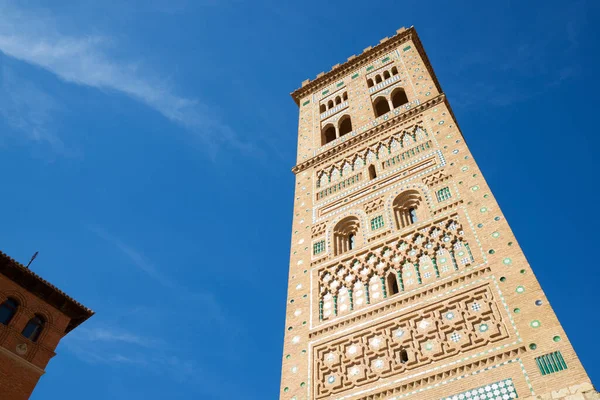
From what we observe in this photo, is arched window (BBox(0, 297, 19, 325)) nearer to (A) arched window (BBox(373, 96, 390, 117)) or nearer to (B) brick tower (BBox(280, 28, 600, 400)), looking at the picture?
(B) brick tower (BBox(280, 28, 600, 400))

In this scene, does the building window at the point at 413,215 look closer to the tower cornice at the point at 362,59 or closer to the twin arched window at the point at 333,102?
the twin arched window at the point at 333,102

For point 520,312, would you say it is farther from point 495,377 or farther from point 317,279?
point 317,279

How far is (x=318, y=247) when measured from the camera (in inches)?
575

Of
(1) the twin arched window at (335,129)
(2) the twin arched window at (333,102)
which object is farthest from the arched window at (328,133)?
(2) the twin arched window at (333,102)

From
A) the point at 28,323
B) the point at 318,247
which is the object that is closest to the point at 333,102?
the point at 318,247

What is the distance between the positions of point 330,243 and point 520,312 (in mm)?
5685

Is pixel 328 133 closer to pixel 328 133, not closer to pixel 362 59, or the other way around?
pixel 328 133

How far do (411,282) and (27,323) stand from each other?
881 centimetres

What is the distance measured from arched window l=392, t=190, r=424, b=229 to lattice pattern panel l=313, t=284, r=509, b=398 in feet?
10.6

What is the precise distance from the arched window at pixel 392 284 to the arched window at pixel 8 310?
8.53 m

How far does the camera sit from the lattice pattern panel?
9.91m

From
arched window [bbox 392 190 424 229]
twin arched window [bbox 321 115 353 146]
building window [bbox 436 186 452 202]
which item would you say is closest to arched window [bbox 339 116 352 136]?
twin arched window [bbox 321 115 353 146]

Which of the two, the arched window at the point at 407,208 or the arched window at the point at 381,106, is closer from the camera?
the arched window at the point at 407,208

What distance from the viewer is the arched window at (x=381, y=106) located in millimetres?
20688
